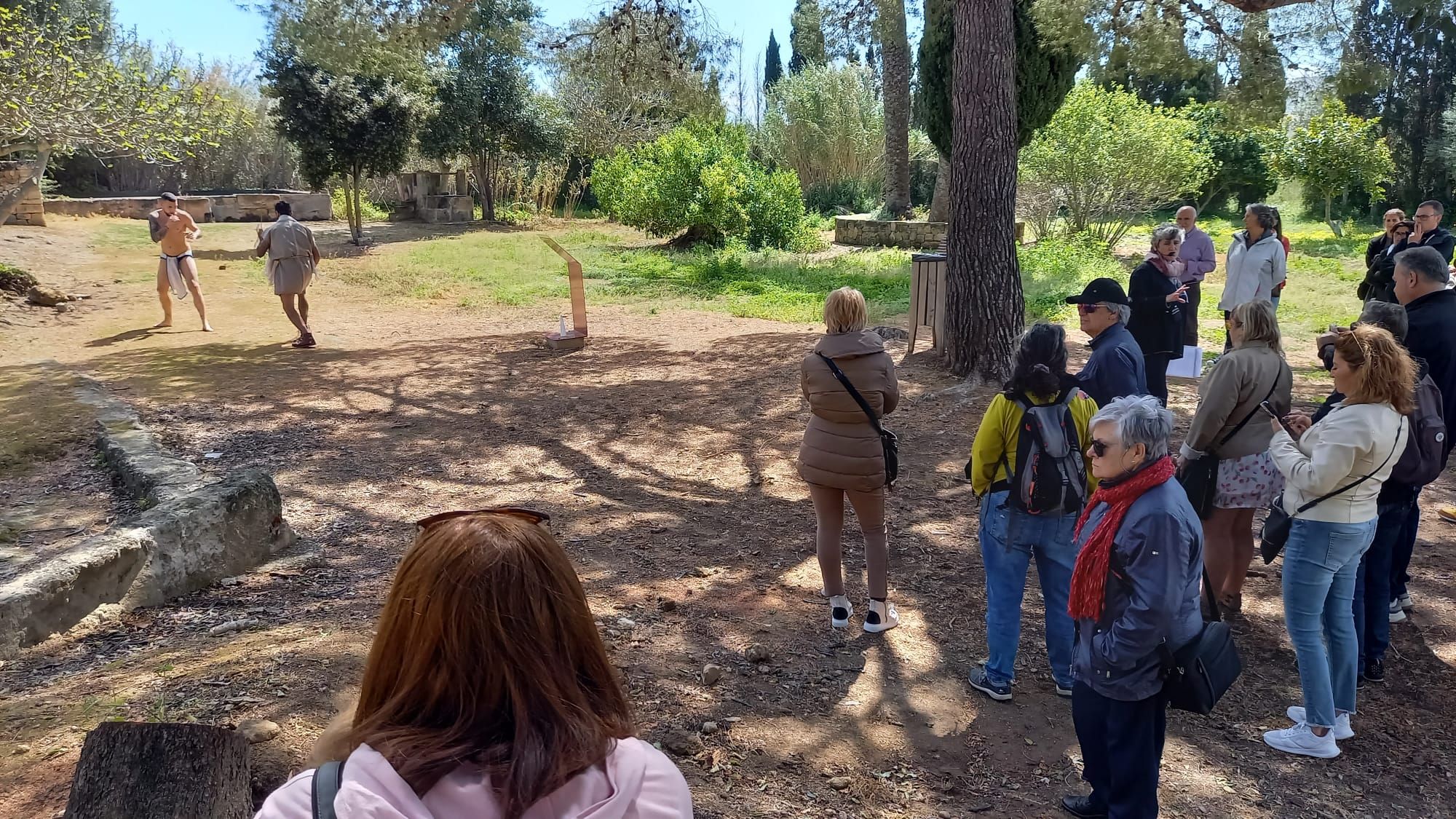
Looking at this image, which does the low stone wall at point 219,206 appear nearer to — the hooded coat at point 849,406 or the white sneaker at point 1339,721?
the hooded coat at point 849,406

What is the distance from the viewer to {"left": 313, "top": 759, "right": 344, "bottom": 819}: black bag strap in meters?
1.17

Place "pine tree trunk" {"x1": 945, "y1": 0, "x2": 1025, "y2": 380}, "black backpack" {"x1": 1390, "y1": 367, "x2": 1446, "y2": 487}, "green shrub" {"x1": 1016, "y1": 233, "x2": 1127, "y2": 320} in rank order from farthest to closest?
"green shrub" {"x1": 1016, "y1": 233, "x2": 1127, "y2": 320} → "pine tree trunk" {"x1": 945, "y1": 0, "x2": 1025, "y2": 380} → "black backpack" {"x1": 1390, "y1": 367, "x2": 1446, "y2": 487}

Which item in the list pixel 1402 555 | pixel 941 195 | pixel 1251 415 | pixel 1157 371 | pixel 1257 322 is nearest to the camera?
pixel 1257 322

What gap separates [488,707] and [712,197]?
60.0 feet

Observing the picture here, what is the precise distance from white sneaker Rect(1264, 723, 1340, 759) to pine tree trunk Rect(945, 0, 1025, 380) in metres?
4.46

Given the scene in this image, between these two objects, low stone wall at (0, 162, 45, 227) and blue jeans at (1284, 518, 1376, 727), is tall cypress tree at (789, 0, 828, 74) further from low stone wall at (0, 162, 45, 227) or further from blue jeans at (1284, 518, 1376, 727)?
low stone wall at (0, 162, 45, 227)

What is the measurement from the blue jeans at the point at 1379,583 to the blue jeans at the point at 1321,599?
40 centimetres

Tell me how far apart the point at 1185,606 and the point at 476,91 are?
2400 centimetres

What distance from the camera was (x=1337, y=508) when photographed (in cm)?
350

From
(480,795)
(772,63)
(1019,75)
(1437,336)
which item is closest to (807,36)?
(1019,75)

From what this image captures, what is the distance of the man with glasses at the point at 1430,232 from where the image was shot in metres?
6.71

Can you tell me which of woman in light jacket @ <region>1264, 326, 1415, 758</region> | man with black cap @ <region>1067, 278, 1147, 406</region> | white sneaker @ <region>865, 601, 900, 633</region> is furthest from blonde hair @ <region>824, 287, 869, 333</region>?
woman in light jacket @ <region>1264, 326, 1415, 758</region>

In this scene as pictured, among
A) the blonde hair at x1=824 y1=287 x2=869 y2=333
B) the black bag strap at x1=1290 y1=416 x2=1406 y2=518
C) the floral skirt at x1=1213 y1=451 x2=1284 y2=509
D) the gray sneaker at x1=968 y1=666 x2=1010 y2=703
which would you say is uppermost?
the blonde hair at x1=824 y1=287 x2=869 y2=333

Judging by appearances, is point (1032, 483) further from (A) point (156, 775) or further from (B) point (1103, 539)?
(A) point (156, 775)
